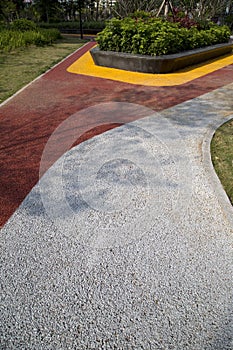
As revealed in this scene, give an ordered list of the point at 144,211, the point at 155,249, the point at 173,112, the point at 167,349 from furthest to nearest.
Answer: the point at 173,112, the point at 144,211, the point at 155,249, the point at 167,349

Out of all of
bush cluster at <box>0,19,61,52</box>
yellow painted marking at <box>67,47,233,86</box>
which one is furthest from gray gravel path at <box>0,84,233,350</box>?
bush cluster at <box>0,19,61,52</box>

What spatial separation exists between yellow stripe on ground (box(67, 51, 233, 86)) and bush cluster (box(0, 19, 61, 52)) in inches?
182

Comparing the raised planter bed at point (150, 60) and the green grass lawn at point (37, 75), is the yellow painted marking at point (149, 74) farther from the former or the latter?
the green grass lawn at point (37, 75)

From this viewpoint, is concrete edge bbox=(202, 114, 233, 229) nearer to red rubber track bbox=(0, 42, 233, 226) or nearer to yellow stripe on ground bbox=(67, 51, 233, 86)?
red rubber track bbox=(0, 42, 233, 226)

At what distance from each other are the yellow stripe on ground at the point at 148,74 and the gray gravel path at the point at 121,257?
16.5 feet

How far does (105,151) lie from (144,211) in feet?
5.26

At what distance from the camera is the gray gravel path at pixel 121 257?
2.01m

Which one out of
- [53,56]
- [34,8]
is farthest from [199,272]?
[34,8]

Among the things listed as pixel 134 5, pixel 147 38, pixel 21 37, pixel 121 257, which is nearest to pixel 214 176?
pixel 121 257

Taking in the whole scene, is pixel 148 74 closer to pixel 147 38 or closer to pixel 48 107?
pixel 147 38

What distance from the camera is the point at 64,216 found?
309 cm

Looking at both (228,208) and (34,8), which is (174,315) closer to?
(228,208)

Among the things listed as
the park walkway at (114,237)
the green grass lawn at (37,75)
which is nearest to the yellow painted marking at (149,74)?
the green grass lawn at (37,75)

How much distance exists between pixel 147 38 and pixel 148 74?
1.28m
